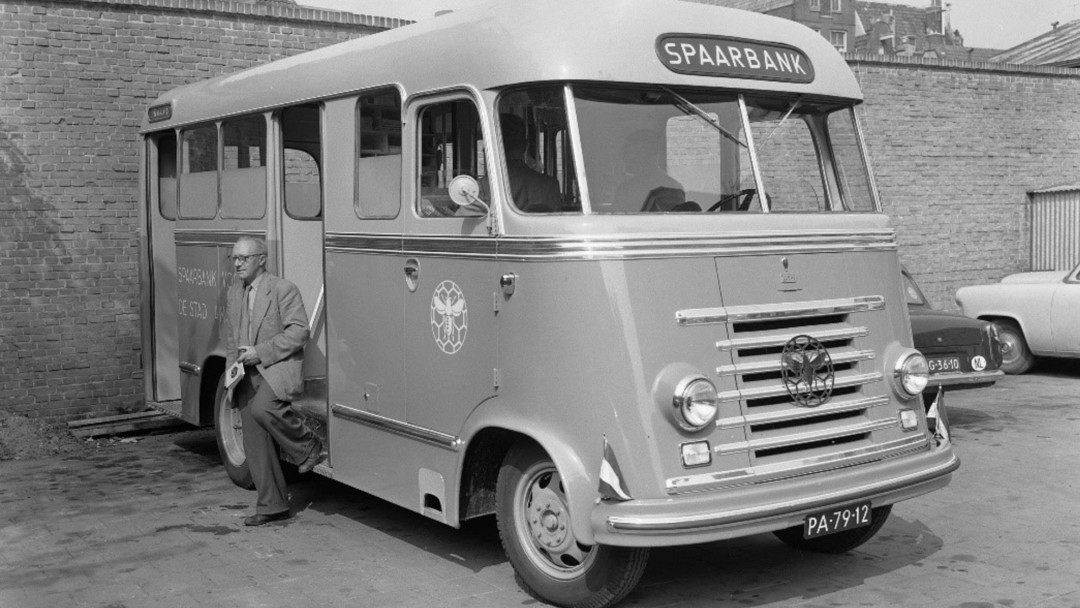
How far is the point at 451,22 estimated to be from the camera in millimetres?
6395

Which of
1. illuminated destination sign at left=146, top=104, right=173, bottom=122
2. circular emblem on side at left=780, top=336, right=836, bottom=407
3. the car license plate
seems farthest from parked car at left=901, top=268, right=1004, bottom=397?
illuminated destination sign at left=146, top=104, right=173, bottom=122

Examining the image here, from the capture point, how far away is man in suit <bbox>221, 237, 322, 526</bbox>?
7.32 meters

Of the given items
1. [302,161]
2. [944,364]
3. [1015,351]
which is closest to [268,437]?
[302,161]

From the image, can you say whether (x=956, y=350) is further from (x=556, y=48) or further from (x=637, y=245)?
(x=556, y=48)

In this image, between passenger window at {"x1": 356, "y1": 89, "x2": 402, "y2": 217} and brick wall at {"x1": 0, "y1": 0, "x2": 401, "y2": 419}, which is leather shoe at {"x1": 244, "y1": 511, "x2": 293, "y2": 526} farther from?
brick wall at {"x1": 0, "y1": 0, "x2": 401, "y2": 419}

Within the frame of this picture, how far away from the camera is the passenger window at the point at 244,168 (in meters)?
8.18

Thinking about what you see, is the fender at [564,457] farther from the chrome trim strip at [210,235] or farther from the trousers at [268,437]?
the chrome trim strip at [210,235]

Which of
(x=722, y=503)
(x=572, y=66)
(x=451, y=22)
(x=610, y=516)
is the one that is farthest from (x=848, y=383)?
(x=451, y=22)

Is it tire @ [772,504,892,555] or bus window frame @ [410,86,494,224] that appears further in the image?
tire @ [772,504,892,555]

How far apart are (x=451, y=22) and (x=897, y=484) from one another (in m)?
3.21

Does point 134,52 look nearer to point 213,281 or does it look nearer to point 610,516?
point 213,281

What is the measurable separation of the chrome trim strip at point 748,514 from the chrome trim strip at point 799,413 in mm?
374

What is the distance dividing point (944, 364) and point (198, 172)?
20.4 feet

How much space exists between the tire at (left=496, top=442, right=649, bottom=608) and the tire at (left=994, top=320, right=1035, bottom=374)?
10.3 metres
